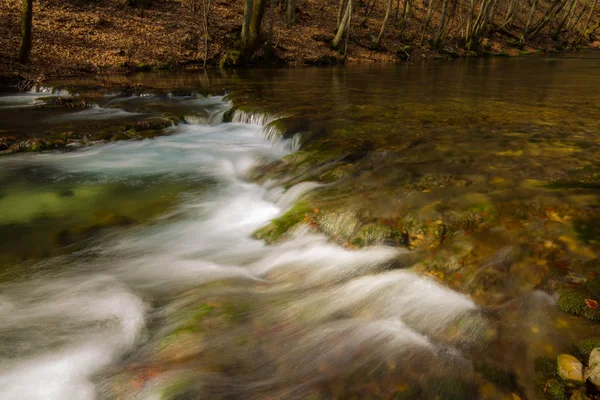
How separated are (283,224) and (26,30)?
50.7 feet

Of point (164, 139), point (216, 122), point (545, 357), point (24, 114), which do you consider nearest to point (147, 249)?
point (545, 357)

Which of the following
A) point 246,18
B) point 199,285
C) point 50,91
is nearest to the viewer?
point 199,285

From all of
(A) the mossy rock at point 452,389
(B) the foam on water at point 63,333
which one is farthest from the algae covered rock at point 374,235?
(B) the foam on water at point 63,333

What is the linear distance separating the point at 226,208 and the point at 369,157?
Result: 2.29 metres

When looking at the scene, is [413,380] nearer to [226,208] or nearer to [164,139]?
[226,208]

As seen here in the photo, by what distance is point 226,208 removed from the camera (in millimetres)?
5445

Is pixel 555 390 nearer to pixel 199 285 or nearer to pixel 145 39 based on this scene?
pixel 199 285

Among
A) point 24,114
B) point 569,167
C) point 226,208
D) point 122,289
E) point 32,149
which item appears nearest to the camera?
point 122,289

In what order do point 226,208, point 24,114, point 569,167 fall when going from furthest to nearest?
point 24,114
point 226,208
point 569,167

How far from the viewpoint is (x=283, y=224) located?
4.34m

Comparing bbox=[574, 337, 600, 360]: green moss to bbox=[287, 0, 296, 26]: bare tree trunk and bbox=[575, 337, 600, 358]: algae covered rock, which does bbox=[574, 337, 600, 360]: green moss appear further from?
bbox=[287, 0, 296, 26]: bare tree trunk

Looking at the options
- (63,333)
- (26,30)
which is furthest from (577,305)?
(26,30)

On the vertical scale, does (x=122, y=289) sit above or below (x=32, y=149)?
below

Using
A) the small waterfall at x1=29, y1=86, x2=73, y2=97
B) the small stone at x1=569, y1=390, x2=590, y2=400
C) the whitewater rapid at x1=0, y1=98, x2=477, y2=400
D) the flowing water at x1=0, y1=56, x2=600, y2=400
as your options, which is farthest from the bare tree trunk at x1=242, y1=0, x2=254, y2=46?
the small stone at x1=569, y1=390, x2=590, y2=400
